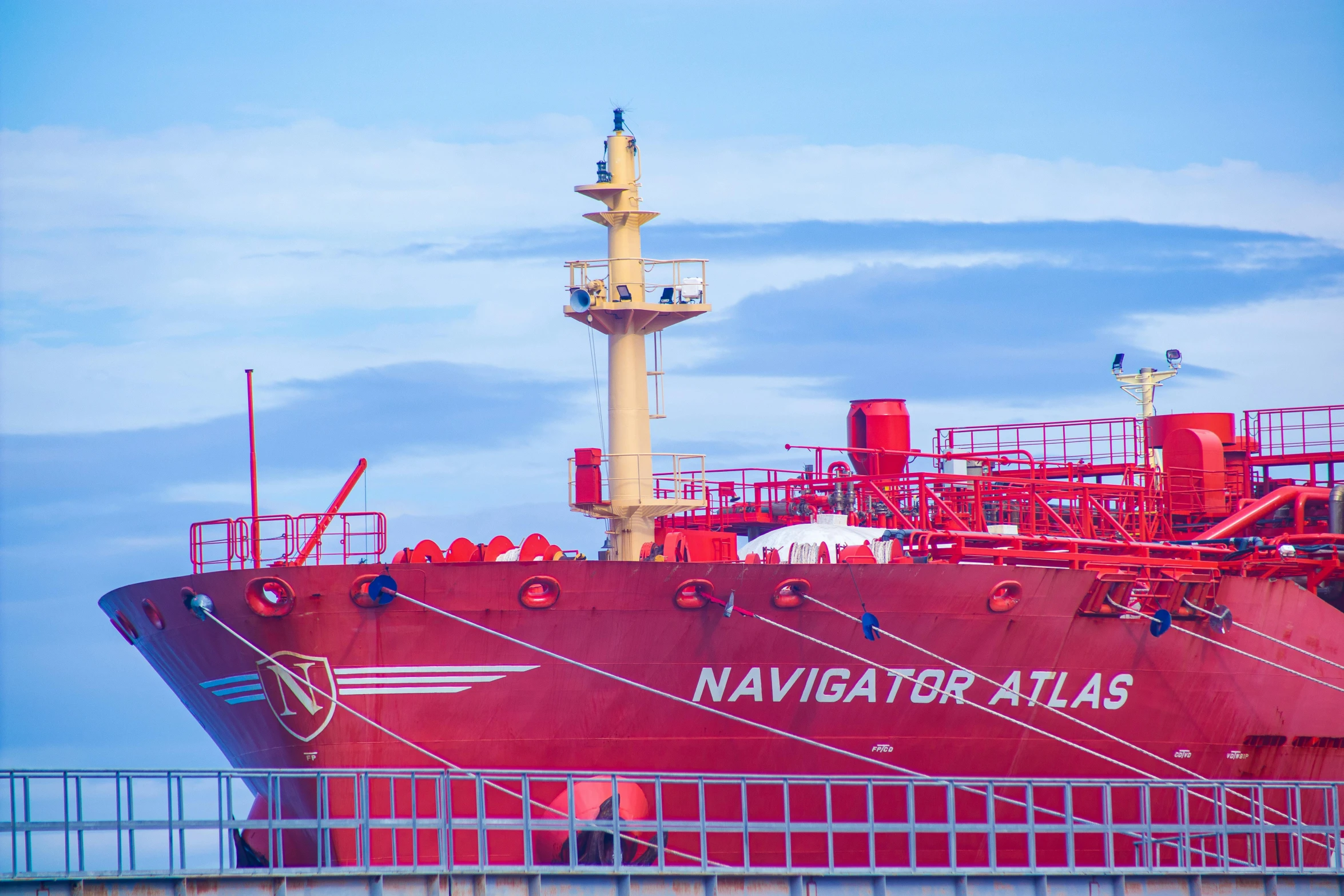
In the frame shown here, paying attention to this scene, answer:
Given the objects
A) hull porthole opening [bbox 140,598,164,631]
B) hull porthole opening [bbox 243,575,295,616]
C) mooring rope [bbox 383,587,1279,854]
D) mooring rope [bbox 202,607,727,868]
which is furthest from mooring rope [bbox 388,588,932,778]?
hull porthole opening [bbox 140,598,164,631]

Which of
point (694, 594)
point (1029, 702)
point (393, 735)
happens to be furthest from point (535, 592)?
point (1029, 702)

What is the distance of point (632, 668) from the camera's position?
3017 centimetres

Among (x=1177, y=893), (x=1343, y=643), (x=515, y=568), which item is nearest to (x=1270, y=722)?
(x=1343, y=643)

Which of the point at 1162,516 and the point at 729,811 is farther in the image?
the point at 1162,516

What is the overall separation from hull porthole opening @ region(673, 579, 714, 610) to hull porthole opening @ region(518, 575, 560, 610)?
6.51 ft

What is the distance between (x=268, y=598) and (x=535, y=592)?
4.40 m

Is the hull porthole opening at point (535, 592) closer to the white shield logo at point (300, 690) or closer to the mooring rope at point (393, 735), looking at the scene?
the mooring rope at point (393, 735)

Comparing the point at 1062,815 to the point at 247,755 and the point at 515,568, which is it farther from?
the point at 247,755

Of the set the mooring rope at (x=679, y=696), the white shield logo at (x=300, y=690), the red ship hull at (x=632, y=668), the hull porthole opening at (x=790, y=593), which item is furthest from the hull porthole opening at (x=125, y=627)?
the hull porthole opening at (x=790, y=593)

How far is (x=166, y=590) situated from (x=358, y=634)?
381 centimetres

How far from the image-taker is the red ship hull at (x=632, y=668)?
29828 mm

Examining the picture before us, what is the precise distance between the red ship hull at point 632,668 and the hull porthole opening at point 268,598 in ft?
0.43

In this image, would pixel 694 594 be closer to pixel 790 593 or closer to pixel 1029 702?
pixel 790 593

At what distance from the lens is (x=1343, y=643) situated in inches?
1500
